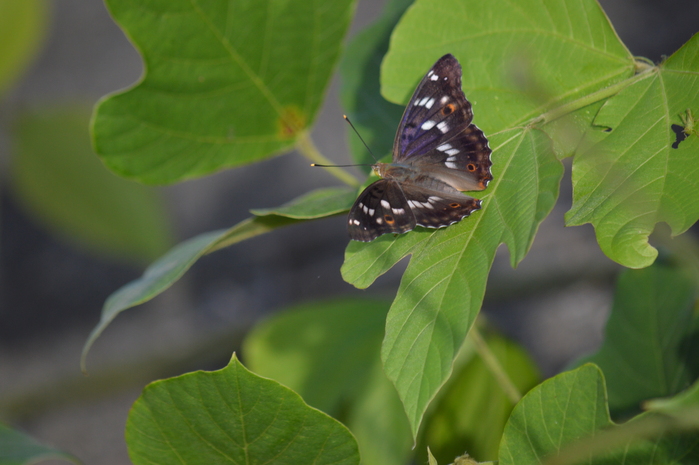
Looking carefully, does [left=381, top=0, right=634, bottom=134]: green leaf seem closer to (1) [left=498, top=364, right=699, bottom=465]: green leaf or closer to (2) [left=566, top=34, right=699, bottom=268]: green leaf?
(2) [left=566, top=34, right=699, bottom=268]: green leaf

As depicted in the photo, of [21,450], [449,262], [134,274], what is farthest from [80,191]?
[449,262]

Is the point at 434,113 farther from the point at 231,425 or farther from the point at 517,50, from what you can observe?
the point at 231,425

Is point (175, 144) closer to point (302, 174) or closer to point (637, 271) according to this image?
point (637, 271)

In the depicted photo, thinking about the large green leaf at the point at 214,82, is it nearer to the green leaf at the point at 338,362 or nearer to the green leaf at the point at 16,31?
the green leaf at the point at 338,362

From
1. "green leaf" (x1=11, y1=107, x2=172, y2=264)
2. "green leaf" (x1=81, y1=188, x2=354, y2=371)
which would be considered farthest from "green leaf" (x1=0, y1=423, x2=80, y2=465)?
"green leaf" (x1=11, y1=107, x2=172, y2=264)

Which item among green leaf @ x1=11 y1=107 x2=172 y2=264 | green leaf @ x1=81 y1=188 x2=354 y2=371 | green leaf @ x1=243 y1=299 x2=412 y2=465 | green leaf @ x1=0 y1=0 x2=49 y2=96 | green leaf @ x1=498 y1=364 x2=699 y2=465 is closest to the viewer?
green leaf @ x1=498 y1=364 x2=699 y2=465

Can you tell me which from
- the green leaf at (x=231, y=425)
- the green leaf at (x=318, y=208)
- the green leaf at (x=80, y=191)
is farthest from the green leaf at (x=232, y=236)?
the green leaf at (x=80, y=191)

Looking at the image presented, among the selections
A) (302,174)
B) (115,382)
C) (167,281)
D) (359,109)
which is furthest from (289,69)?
(115,382)
